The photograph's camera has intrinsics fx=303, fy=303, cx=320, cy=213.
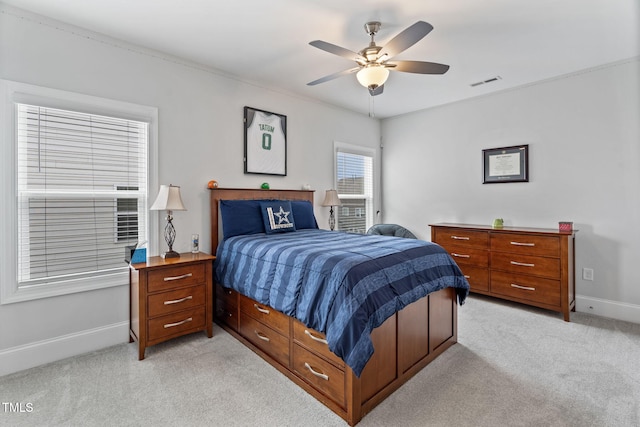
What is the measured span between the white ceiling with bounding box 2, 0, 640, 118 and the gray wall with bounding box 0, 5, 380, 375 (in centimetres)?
15

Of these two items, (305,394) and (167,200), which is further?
(167,200)

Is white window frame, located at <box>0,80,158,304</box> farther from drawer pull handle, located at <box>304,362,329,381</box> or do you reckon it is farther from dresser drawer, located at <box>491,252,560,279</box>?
dresser drawer, located at <box>491,252,560,279</box>

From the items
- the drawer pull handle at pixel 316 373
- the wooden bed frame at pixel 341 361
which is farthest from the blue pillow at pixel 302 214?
the drawer pull handle at pixel 316 373

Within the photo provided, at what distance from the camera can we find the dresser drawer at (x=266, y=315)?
86.8 inches

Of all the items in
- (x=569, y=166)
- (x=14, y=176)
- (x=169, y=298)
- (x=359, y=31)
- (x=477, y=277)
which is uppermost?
(x=359, y=31)

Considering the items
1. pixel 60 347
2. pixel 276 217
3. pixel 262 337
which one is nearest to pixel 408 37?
pixel 276 217

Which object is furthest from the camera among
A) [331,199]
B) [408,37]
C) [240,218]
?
[331,199]

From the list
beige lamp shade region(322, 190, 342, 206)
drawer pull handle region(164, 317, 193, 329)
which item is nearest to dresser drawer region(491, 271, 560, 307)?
beige lamp shade region(322, 190, 342, 206)

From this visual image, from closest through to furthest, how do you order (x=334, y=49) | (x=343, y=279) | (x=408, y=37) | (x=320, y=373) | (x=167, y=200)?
(x=343, y=279) < (x=320, y=373) < (x=408, y=37) < (x=334, y=49) < (x=167, y=200)

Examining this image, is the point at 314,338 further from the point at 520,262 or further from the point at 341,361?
the point at 520,262

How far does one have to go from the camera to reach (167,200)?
8.91 ft

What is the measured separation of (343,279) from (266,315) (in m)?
0.92

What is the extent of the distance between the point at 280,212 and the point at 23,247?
7.01 feet

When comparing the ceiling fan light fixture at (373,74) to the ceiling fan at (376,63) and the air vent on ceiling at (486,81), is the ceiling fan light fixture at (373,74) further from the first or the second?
the air vent on ceiling at (486,81)
